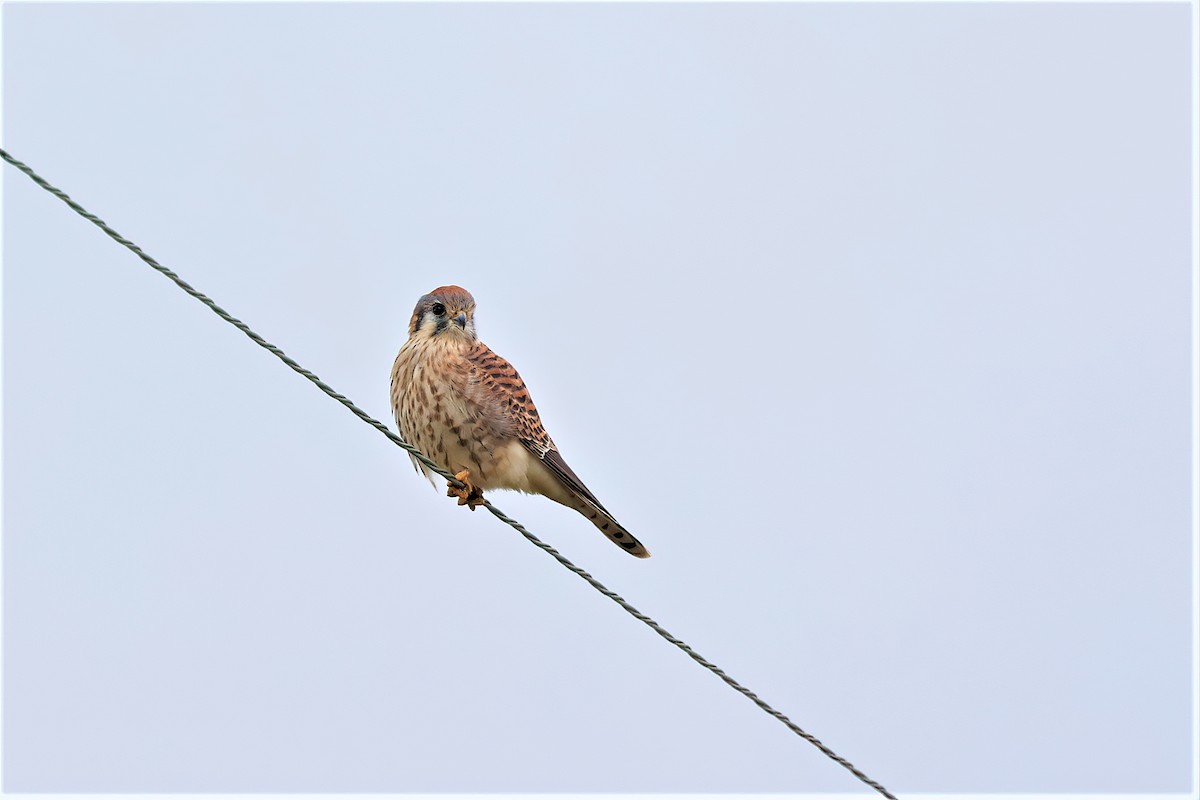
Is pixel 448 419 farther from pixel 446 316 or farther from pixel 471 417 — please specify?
pixel 446 316

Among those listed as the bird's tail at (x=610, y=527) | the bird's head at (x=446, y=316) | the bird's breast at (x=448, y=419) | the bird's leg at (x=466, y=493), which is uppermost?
the bird's head at (x=446, y=316)

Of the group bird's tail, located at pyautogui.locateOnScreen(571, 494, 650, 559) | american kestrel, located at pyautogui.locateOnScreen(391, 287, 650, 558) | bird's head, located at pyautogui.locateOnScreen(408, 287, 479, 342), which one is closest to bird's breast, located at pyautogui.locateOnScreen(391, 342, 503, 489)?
american kestrel, located at pyautogui.locateOnScreen(391, 287, 650, 558)

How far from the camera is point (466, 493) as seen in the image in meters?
4.59

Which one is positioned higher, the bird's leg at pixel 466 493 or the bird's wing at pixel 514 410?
the bird's wing at pixel 514 410

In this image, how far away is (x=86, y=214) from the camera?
2.46 meters

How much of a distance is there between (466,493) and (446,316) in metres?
0.64

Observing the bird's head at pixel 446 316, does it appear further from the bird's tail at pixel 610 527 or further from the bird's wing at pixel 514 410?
the bird's tail at pixel 610 527

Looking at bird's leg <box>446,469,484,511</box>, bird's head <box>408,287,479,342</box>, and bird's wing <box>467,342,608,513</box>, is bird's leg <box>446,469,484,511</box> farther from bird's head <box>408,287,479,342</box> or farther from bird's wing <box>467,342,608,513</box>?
bird's head <box>408,287,479,342</box>

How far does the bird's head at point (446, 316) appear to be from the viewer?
4828mm

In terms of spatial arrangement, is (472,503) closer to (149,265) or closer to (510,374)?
(510,374)

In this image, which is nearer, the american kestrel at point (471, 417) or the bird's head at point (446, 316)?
the american kestrel at point (471, 417)

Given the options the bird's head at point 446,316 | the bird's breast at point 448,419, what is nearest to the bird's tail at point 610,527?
the bird's breast at point 448,419

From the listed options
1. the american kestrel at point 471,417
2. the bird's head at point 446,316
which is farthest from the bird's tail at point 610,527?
the bird's head at point 446,316

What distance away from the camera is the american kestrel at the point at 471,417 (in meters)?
4.62
